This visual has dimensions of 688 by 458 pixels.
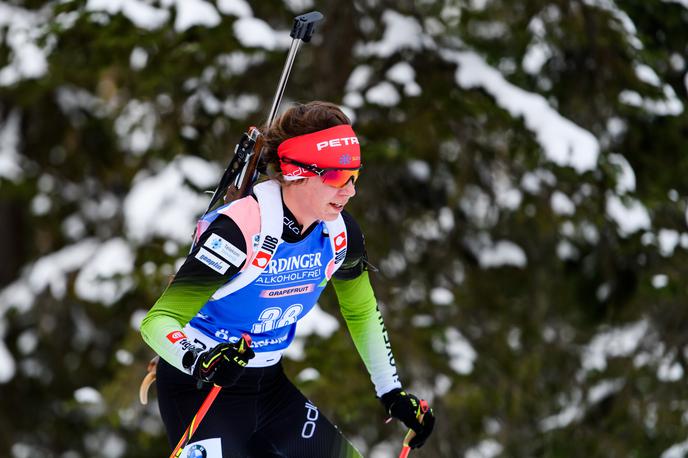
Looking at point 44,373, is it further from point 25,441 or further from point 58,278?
point 58,278

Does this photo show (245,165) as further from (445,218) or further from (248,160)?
(445,218)

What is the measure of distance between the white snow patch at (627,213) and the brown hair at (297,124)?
3671mm

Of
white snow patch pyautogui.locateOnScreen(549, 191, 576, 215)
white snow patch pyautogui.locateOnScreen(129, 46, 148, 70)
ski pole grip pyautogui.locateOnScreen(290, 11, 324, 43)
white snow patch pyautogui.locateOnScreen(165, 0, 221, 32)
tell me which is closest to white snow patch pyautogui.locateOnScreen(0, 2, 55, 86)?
white snow patch pyautogui.locateOnScreen(129, 46, 148, 70)

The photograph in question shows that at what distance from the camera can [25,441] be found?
466 inches

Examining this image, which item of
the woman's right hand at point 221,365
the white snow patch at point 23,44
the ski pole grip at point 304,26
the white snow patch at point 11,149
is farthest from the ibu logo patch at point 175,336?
the white snow patch at point 11,149

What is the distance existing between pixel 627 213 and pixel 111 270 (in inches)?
142

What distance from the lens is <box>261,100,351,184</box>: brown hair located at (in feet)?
11.8

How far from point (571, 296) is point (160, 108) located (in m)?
3.98

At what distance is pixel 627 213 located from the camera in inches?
273

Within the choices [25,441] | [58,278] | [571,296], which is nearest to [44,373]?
[25,441]

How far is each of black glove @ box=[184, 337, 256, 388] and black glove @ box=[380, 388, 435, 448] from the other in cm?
93

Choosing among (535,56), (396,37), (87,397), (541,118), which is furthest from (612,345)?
(87,397)

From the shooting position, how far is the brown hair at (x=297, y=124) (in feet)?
11.8

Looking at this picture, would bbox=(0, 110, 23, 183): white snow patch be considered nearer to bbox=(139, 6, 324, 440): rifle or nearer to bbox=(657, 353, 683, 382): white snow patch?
bbox=(657, 353, 683, 382): white snow patch
